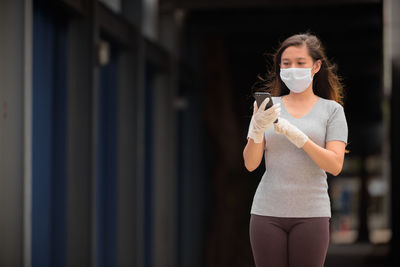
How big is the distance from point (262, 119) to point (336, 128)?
0.29 m

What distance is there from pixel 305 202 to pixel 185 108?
8.74 m

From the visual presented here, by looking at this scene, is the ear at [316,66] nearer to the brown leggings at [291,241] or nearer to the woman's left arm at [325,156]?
the woman's left arm at [325,156]

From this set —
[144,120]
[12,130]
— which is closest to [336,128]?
[12,130]

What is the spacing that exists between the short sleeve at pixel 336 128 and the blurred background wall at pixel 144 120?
291mm

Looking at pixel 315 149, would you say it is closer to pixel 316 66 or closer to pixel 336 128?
pixel 336 128

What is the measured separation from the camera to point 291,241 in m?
2.03

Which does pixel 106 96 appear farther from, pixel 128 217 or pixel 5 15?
pixel 5 15

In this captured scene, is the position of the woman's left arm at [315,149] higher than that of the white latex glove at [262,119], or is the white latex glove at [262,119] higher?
the white latex glove at [262,119]

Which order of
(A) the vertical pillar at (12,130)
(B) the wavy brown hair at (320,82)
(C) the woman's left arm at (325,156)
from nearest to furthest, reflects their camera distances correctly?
(C) the woman's left arm at (325,156) → (B) the wavy brown hair at (320,82) → (A) the vertical pillar at (12,130)

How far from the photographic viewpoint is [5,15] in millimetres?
4562

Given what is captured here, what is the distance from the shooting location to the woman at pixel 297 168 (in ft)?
6.59

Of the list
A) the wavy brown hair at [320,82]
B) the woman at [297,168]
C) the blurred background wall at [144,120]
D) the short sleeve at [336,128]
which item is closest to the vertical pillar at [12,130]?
the blurred background wall at [144,120]

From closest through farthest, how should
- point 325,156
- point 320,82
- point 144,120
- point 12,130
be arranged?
point 325,156 < point 320,82 < point 12,130 < point 144,120

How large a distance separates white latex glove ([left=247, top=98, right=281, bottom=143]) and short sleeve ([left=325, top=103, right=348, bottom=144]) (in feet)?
0.75
